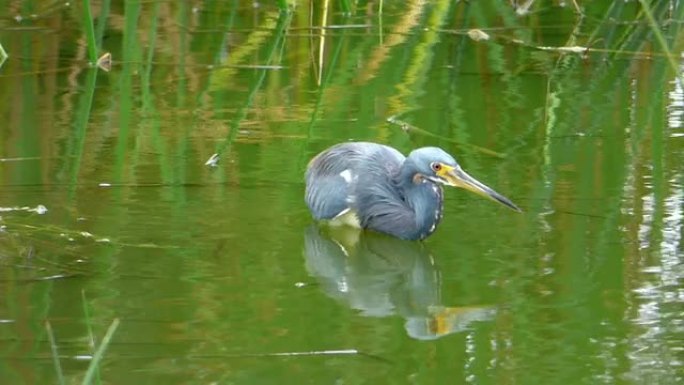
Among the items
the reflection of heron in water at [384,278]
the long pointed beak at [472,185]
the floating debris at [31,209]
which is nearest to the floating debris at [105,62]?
the floating debris at [31,209]

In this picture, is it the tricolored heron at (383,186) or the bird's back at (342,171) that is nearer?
the tricolored heron at (383,186)

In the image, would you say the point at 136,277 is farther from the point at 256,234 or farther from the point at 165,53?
the point at 165,53

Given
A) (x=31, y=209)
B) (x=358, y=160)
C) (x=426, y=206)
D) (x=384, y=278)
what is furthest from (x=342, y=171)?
(x=31, y=209)

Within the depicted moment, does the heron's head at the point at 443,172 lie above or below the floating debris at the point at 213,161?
above

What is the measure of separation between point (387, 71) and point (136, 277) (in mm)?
3570

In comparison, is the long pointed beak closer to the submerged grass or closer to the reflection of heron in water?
the reflection of heron in water

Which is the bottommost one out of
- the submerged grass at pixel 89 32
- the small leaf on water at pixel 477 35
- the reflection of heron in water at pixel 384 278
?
the reflection of heron in water at pixel 384 278

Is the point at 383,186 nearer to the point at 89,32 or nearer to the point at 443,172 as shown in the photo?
the point at 443,172

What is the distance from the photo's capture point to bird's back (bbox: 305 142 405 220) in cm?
680

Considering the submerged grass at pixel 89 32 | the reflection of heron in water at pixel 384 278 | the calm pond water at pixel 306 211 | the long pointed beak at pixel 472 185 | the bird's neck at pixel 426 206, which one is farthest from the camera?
the submerged grass at pixel 89 32

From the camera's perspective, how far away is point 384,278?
242 inches

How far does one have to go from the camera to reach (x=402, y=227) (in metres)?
6.75

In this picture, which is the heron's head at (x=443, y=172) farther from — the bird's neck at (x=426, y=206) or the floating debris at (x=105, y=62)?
the floating debris at (x=105, y=62)

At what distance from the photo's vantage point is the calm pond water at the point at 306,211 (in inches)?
203
